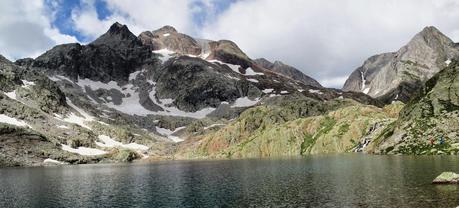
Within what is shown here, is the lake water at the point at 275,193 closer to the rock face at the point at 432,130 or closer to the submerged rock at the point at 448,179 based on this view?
the submerged rock at the point at 448,179

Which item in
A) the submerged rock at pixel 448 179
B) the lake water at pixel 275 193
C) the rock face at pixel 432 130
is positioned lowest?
the lake water at pixel 275 193

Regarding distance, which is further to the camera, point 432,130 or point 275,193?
point 432,130

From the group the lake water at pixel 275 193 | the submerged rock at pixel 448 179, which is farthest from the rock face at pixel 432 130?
the submerged rock at pixel 448 179

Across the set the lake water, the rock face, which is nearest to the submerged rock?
the lake water

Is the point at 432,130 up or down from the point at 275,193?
up

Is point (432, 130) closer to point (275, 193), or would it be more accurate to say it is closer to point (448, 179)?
point (448, 179)

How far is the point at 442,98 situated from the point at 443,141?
3906 cm

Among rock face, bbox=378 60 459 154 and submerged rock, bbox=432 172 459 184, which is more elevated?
rock face, bbox=378 60 459 154

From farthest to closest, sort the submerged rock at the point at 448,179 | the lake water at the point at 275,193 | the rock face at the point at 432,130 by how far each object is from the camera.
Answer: the rock face at the point at 432,130 < the submerged rock at the point at 448,179 < the lake water at the point at 275,193

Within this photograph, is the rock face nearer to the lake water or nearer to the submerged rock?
the lake water

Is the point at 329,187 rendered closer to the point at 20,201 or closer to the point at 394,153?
the point at 20,201

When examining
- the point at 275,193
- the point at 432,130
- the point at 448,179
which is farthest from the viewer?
the point at 432,130

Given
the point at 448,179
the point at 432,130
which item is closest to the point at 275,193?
the point at 448,179

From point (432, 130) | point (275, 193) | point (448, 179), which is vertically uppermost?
point (432, 130)
